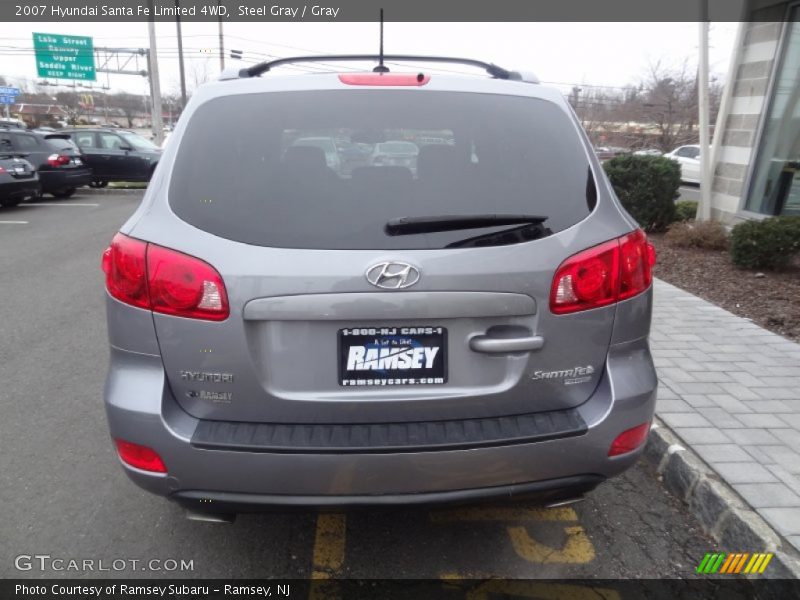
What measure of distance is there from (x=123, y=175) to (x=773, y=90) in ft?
55.2

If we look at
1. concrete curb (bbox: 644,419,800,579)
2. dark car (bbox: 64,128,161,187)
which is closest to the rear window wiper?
concrete curb (bbox: 644,419,800,579)

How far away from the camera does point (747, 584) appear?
235 cm

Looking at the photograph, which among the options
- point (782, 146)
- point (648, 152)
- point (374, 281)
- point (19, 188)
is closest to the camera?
point (374, 281)

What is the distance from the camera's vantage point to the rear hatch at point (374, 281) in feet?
6.06

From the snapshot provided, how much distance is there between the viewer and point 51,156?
1450 centimetres

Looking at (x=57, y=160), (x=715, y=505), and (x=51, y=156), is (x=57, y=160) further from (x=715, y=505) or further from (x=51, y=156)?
(x=715, y=505)

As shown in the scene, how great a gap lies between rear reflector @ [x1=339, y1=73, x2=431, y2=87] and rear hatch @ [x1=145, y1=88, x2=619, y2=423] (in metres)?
A: 0.27

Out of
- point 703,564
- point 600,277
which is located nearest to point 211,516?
point 600,277

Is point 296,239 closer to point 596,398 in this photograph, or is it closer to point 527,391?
point 527,391

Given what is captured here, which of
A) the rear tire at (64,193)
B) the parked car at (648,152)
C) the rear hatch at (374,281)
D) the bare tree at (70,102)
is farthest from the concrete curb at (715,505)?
the bare tree at (70,102)

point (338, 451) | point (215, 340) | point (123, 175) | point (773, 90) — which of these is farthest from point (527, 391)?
point (123, 175)

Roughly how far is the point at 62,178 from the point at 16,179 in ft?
6.47

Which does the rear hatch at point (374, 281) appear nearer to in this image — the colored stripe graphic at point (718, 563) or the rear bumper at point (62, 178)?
the colored stripe graphic at point (718, 563)

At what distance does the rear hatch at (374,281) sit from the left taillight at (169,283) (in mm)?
37
